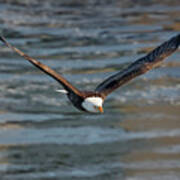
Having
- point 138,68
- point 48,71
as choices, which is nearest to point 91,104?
point 138,68

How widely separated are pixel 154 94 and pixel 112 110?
1.34 m

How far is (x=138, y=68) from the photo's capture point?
8758 mm

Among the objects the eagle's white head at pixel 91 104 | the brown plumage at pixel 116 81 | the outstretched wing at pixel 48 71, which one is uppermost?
the outstretched wing at pixel 48 71

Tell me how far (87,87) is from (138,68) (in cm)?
760

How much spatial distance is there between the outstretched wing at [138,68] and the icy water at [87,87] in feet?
16.5

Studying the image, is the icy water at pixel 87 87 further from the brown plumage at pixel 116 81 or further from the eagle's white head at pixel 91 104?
the eagle's white head at pixel 91 104

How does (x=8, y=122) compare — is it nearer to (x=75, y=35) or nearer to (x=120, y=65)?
(x=120, y=65)

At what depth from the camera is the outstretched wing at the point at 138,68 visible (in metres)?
8.62

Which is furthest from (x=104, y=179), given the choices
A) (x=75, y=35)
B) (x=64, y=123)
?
(x=75, y=35)

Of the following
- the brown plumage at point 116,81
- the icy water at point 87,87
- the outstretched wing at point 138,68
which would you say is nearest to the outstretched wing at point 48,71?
the brown plumage at point 116,81

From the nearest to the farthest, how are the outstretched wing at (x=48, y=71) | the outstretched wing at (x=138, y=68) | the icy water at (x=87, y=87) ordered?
the outstretched wing at (x=48, y=71)
the outstretched wing at (x=138, y=68)
the icy water at (x=87, y=87)

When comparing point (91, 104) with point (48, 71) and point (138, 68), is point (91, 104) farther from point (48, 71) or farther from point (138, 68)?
point (48, 71)

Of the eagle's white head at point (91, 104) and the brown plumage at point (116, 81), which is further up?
the brown plumage at point (116, 81)

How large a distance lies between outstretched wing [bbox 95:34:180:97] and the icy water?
16.5 feet
